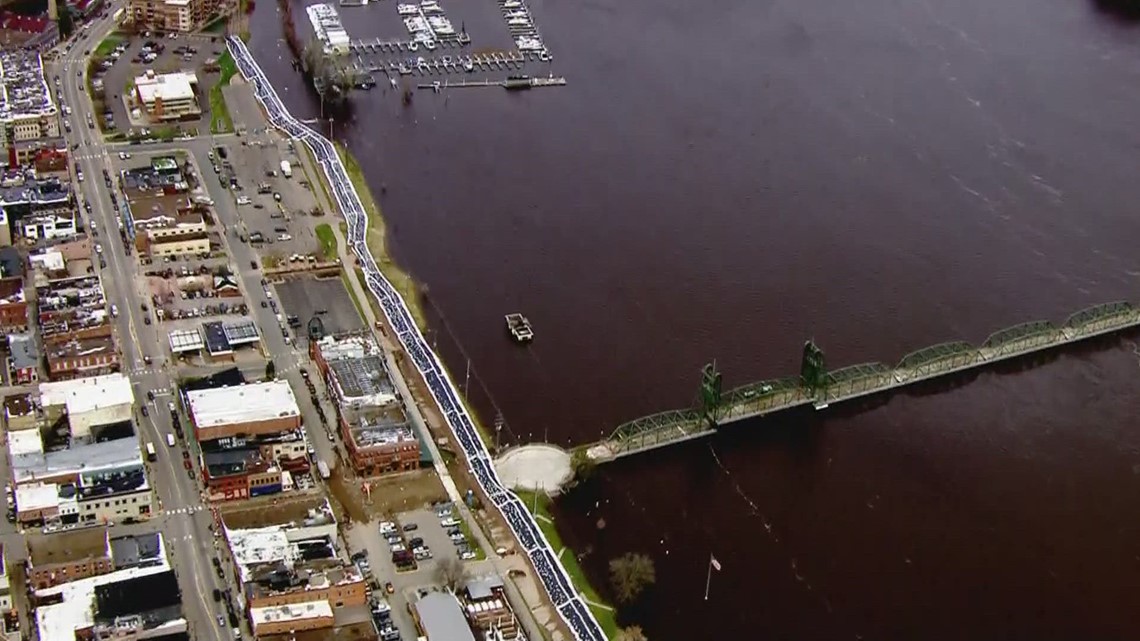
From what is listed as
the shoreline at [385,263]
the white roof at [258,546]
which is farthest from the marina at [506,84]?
the white roof at [258,546]

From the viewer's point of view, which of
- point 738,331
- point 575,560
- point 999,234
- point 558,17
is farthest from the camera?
point 558,17

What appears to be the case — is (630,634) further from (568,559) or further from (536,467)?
(536,467)

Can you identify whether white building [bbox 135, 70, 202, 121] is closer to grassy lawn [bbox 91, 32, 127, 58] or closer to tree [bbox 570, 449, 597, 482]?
grassy lawn [bbox 91, 32, 127, 58]

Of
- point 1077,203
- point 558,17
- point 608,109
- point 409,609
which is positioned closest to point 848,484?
point 409,609

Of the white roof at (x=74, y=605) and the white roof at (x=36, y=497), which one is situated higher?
the white roof at (x=36, y=497)

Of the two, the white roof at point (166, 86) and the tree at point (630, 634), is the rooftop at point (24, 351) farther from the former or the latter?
the tree at point (630, 634)

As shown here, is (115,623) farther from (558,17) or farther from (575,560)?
(558,17)

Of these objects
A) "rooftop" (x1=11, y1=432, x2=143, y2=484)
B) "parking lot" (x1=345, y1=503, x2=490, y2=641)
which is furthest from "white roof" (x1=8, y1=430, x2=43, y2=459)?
"parking lot" (x1=345, y1=503, x2=490, y2=641)
